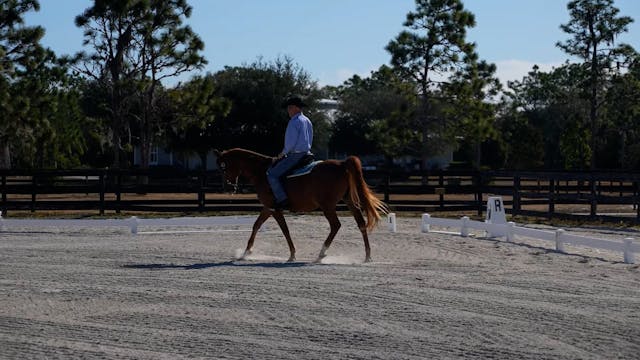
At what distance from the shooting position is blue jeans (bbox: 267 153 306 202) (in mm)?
13164

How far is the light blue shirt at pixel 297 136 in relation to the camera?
13.0 m

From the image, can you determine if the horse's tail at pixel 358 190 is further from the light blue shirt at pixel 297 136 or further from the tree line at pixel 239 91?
the tree line at pixel 239 91

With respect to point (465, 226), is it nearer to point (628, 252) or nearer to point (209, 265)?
point (628, 252)

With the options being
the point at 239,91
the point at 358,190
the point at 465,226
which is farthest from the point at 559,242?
the point at 239,91

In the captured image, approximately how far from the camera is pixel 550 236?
14867 mm

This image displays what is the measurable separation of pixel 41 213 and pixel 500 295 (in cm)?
1816

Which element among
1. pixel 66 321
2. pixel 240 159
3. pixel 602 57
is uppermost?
pixel 602 57

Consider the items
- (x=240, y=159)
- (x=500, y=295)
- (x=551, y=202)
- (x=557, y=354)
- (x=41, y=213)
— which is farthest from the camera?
(x=41, y=213)

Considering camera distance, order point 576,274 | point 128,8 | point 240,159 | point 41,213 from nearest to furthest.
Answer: point 576,274, point 240,159, point 41,213, point 128,8

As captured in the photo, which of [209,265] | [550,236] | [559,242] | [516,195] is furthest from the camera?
[516,195]

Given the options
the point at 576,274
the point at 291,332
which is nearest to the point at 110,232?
the point at 576,274

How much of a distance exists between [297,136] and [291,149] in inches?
8.6

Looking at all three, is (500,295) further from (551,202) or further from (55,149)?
(55,149)

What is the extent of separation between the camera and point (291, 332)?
741 centimetres
